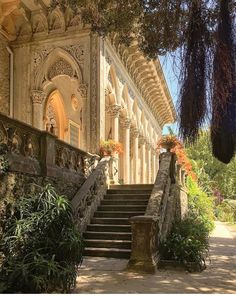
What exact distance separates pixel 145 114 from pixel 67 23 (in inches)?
391

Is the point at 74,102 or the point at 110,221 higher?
the point at 74,102

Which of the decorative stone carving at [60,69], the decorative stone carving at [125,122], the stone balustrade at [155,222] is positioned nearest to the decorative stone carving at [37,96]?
the decorative stone carving at [60,69]

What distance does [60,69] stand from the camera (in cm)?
1382

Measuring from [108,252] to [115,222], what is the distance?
4.54ft

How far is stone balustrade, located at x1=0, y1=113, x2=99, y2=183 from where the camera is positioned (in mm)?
7211

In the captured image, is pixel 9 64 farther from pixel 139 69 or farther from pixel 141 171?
pixel 141 171

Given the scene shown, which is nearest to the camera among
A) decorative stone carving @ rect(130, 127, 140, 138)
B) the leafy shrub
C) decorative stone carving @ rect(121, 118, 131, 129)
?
the leafy shrub

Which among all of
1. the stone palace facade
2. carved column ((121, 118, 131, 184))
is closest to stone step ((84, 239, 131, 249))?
the stone palace facade

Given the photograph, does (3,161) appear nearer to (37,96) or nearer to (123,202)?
(123,202)

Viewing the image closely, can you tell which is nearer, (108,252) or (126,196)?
(108,252)

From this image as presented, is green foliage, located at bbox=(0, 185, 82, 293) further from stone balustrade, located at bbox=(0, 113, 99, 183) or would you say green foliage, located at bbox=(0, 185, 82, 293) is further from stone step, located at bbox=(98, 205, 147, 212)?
stone step, located at bbox=(98, 205, 147, 212)

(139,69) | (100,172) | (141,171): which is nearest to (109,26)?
(100,172)

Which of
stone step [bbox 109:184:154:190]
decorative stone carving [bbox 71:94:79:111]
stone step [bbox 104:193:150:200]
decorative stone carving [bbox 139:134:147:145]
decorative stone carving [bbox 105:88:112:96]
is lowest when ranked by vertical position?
stone step [bbox 104:193:150:200]

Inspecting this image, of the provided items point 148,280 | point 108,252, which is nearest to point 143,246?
point 148,280
